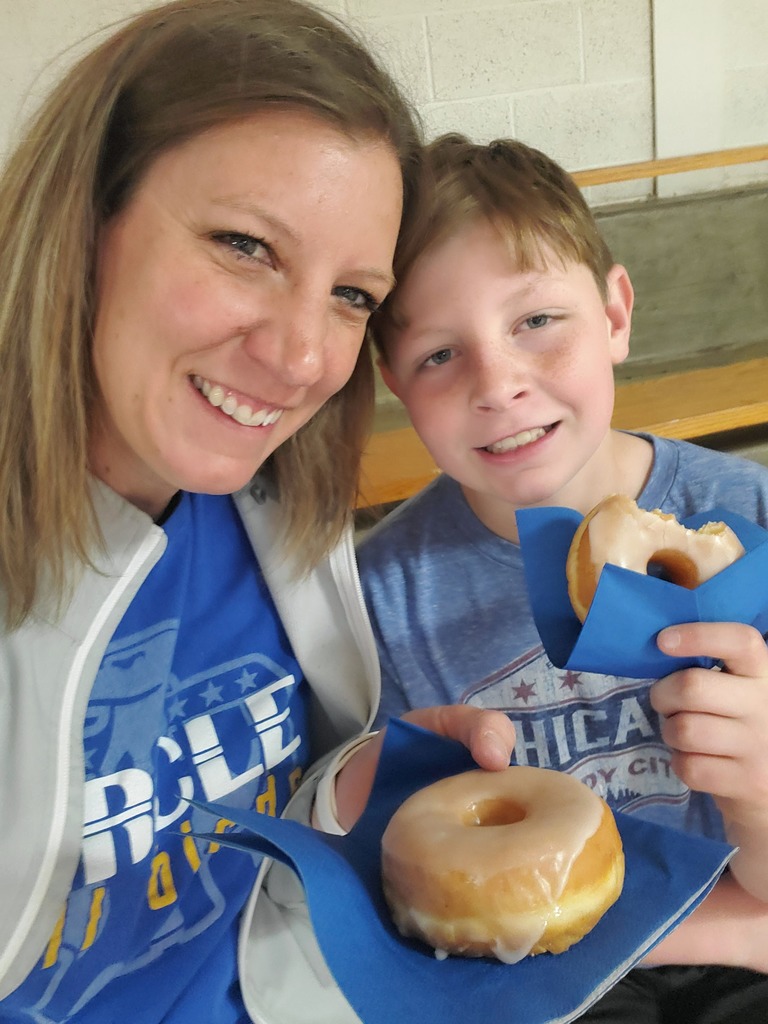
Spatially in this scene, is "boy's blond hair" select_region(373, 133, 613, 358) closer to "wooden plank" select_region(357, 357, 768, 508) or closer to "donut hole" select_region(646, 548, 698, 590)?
"donut hole" select_region(646, 548, 698, 590)

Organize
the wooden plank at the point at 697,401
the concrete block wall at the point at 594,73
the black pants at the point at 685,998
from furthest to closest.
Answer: the concrete block wall at the point at 594,73 < the wooden plank at the point at 697,401 < the black pants at the point at 685,998

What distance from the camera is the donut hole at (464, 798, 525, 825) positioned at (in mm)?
753

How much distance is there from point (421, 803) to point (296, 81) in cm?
68

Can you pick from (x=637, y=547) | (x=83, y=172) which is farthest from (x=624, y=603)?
(x=83, y=172)

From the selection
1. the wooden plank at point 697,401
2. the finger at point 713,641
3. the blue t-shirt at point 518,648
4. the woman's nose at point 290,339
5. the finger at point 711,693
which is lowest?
Result: the wooden plank at point 697,401

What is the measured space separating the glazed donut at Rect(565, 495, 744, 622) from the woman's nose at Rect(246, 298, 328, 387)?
12.0 inches

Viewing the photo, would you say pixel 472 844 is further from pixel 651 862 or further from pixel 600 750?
pixel 600 750

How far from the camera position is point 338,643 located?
1.06 meters

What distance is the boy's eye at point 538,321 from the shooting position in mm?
1016

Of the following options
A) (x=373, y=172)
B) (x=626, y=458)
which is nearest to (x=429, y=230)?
(x=373, y=172)

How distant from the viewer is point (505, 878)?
665 millimetres

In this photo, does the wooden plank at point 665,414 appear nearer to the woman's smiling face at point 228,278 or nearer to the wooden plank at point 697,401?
the wooden plank at point 697,401

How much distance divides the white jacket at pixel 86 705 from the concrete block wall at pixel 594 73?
2.26 meters

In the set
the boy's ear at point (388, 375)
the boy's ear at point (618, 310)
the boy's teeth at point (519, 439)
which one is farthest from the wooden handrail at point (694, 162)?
the boy's teeth at point (519, 439)
